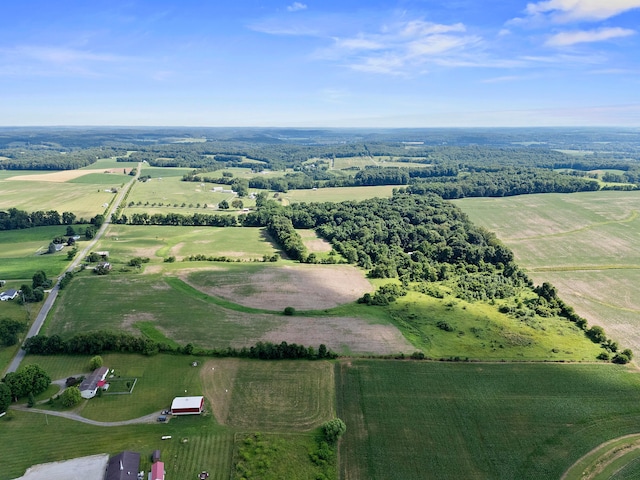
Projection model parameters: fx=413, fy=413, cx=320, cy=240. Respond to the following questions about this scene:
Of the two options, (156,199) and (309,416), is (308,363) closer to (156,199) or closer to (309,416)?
(309,416)

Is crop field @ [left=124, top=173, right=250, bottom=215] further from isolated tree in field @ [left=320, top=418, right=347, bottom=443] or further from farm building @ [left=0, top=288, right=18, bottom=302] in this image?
isolated tree in field @ [left=320, top=418, right=347, bottom=443]

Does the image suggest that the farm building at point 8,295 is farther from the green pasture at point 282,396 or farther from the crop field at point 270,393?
the green pasture at point 282,396

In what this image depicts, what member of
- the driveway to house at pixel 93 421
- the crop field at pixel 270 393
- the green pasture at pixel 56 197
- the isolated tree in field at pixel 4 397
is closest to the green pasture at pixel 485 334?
the crop field at pixel 270 393

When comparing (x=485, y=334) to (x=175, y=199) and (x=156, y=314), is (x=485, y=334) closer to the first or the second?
(x=156, y=314)

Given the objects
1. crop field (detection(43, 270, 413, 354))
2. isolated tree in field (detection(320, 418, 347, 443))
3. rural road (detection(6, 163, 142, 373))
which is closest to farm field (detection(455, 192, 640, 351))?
crop field (detection(43, 270, 413, 354))

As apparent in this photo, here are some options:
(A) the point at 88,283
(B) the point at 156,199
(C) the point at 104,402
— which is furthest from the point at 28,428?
(B) the point at 156,199
